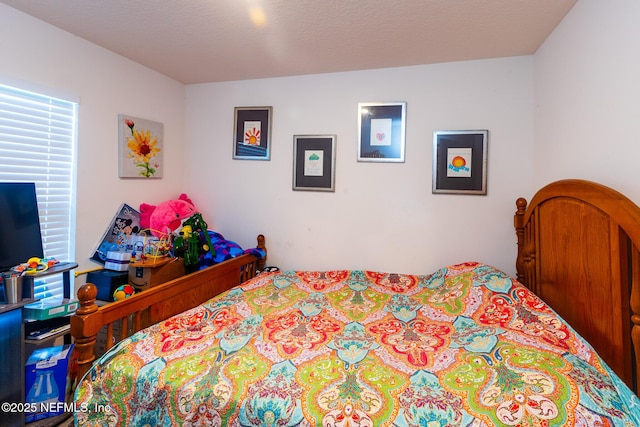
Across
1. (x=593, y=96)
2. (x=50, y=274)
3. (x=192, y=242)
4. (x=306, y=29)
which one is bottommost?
(x=50, y=274)

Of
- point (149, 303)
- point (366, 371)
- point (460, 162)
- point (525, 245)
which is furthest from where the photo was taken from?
point (460, 162)

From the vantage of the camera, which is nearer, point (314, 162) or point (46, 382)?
point (46, 382)

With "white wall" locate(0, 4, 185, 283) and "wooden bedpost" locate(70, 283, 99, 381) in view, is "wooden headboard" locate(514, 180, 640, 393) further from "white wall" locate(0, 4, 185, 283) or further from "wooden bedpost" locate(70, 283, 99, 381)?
"white wall" locate(0, 4, 185, 283)

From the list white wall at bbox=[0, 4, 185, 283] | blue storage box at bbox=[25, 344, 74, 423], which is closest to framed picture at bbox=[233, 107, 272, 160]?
white wall at bbox=[0, 4, 185, 283]

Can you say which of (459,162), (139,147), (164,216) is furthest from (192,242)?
(459,162)

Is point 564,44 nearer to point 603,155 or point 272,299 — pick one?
point 603,155

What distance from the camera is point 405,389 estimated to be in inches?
43.7

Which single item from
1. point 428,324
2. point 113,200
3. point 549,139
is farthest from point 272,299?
point 549,139

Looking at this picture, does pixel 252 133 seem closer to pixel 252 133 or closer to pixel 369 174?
pixel 252 133

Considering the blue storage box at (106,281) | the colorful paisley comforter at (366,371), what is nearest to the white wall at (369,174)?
the colorful paisley comforter at (366,371)

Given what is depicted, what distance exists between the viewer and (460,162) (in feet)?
7.47

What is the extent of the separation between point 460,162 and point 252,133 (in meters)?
1.72

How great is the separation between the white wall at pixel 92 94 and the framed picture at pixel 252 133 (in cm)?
60

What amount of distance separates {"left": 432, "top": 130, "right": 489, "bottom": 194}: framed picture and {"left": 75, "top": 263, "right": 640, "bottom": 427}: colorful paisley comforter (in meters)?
0.74
